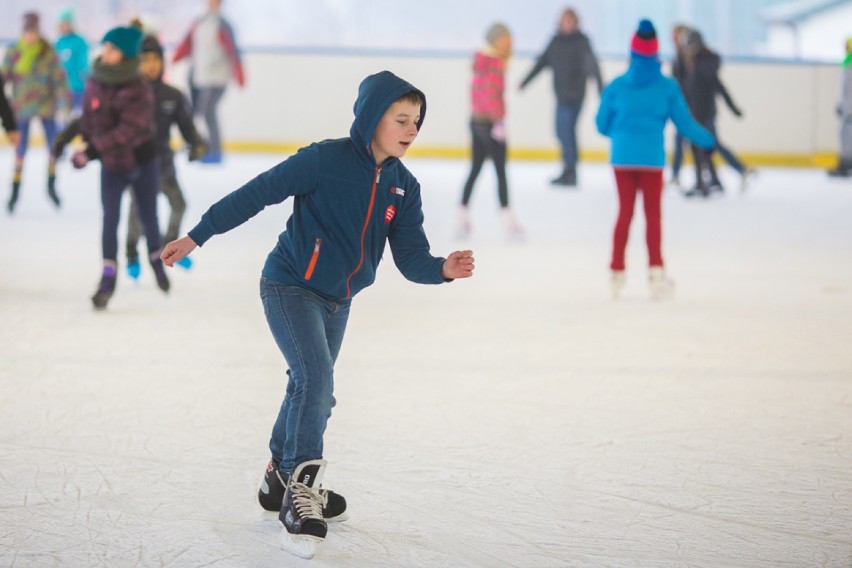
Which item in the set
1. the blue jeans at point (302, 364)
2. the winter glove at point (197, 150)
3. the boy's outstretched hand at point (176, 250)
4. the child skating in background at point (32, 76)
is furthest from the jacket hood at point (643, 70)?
the child skating in background at point (32, 76)

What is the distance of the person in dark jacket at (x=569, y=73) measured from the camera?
12227mm

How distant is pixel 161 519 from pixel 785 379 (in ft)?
7.63

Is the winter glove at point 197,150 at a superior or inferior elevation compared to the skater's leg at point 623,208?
superior

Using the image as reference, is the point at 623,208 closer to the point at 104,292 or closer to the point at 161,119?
the point at 161,119

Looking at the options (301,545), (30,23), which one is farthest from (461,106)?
A: (301,545)

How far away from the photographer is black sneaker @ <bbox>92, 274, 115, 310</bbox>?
5320 millimetres

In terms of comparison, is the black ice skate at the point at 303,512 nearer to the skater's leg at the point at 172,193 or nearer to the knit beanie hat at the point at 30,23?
the skater's leg at the point at 172,193

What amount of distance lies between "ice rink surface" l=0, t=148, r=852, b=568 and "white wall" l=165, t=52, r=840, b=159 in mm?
8901

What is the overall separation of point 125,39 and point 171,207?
115 centimetres

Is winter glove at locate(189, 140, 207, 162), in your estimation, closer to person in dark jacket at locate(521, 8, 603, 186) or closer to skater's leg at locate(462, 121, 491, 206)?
skater's leg at locate(462, 121, 491, 206)

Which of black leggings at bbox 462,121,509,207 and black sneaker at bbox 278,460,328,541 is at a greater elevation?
black leggings at bbox 462,121,509,207

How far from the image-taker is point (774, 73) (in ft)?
52.3

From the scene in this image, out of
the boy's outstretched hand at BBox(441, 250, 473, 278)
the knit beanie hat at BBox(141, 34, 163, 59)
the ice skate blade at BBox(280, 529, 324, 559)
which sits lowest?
the ice skate blade at BBox(280, 529, 324, 559)

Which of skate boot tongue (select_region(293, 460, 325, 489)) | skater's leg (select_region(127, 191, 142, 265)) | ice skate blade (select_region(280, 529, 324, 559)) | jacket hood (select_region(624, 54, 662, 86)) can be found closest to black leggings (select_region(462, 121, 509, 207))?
jacket hood (select_region(624, 54, 662, 86))
